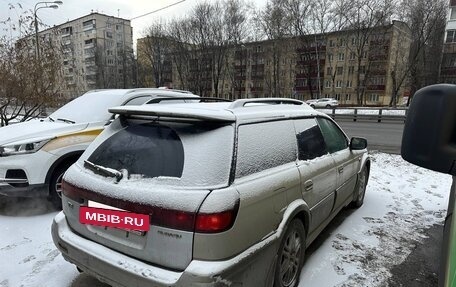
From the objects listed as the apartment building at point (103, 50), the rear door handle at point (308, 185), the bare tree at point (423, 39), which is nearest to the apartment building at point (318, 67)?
the bare tree at point (423, 39)

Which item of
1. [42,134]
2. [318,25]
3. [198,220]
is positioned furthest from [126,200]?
[318,25]

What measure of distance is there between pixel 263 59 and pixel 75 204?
5393 cm

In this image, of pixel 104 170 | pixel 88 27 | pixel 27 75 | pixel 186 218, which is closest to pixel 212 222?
pixel 186 218

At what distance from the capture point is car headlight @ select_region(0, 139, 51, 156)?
13.6ft

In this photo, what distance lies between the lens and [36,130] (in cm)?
456

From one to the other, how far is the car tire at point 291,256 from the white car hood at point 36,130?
3.54 meters

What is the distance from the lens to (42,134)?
442 cm

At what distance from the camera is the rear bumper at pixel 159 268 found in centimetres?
189

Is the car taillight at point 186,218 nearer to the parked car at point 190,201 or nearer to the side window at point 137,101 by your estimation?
the parked car at point 190,201

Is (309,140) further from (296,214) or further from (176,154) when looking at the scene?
(176,154)

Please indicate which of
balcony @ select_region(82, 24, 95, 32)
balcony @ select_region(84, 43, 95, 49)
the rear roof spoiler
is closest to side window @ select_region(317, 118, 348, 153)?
the rear roof spoiler

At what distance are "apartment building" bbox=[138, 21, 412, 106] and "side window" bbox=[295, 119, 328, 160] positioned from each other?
43483mm

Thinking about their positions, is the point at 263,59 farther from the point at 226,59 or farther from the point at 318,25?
the point at 318,25

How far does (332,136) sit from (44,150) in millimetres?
3790
